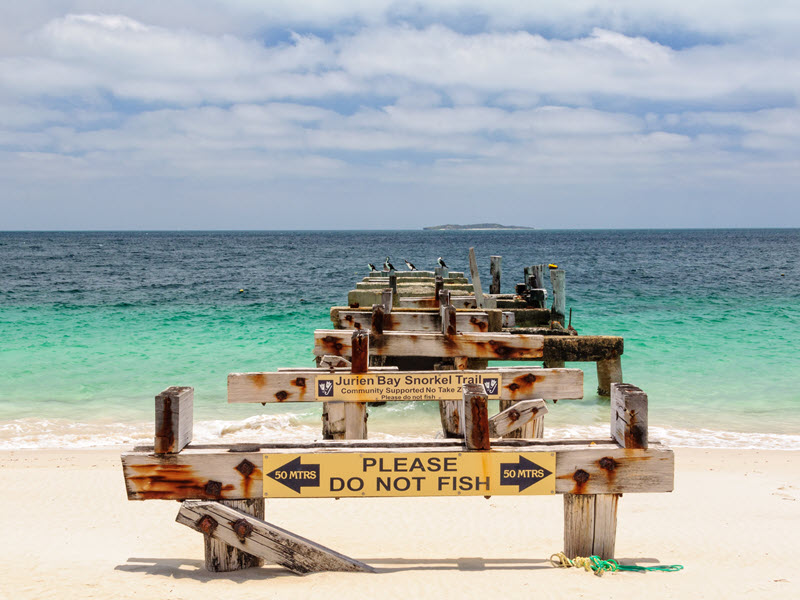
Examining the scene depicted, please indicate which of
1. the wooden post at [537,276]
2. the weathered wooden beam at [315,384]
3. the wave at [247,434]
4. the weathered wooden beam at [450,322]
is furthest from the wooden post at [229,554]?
the wooden post at [537,276]

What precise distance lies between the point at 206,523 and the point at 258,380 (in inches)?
75.6

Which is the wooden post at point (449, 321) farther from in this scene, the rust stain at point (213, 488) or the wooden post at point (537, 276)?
the wooden post at point (537, 276)

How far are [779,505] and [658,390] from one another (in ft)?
25.4

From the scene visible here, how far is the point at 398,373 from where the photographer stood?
5.60 metres

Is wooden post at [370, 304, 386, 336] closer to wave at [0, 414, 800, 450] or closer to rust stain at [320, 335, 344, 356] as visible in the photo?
rust stain at [320, 335, 344, 356]

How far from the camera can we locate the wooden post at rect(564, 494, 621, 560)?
4262mm

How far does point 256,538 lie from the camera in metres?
4.19

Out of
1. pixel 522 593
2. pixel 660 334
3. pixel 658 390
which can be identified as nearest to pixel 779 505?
pixel 522 593

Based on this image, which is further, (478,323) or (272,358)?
(272,358)

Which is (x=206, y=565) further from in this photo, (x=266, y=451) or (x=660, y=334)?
(x=660, y=334)

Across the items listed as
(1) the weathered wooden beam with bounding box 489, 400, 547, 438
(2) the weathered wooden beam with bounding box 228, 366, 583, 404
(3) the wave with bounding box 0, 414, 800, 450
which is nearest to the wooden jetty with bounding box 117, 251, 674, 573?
(2) the weathered wooden beam with bounding box 228, 366, 583, 404

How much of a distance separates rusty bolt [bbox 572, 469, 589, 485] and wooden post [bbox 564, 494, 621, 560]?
224mm

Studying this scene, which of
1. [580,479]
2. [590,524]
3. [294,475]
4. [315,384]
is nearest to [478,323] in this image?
[315,384]

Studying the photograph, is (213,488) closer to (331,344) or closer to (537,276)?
(331,344)
